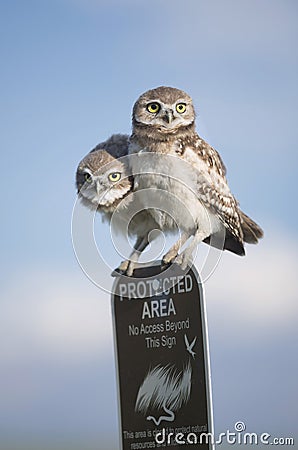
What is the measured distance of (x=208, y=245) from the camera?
350cm

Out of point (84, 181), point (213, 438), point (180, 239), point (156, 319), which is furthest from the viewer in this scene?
point (84, 181)

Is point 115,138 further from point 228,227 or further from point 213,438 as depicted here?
point 213,438

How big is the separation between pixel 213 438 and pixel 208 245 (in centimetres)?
105

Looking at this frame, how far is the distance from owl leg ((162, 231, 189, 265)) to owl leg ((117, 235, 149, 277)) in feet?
0.50

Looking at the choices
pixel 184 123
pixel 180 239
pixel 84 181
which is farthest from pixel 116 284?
pixel 184 123

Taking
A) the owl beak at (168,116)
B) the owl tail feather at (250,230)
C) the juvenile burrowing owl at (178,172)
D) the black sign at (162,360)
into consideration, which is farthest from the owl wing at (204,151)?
the black sign at (162,360)

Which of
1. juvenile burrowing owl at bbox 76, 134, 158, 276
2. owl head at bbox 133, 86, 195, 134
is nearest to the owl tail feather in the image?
juvenile burrowing owl at bbox 76, 134, 158, 276

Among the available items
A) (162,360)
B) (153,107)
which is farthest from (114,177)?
(162,360)

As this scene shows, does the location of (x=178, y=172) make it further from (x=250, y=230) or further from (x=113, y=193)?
(x=250, y=230)

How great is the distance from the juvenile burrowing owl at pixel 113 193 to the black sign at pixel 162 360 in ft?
1.56

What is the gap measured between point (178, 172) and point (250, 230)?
1.59ft

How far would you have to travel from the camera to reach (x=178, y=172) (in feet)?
11.6

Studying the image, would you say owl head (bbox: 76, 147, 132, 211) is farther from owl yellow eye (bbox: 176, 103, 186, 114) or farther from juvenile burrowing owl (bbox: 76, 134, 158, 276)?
owl yellow eye (bbox: 176, 103, 186, 114)

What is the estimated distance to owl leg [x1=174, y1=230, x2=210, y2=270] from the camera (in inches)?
121
